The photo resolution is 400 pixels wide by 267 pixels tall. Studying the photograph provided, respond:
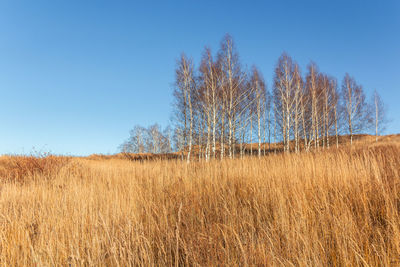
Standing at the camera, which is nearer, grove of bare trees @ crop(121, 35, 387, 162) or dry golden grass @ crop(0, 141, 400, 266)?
dry golden grass @ crop(0, 141, 400, 266)

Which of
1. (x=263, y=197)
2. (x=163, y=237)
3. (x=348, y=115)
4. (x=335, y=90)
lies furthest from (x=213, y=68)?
(x=348, y=115)

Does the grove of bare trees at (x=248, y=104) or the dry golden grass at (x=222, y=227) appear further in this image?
the grove of bare trees at (x=248, y=104)

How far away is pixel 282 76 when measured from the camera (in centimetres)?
1513

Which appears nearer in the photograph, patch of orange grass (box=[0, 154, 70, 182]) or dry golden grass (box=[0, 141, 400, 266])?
Result: dry golden grass (box=[0, 141, 400, 266])

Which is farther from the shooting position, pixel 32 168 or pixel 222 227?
pixel 32 168

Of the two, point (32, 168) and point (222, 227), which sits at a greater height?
point (32, 168)

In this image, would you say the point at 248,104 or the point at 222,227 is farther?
the point at 248,104

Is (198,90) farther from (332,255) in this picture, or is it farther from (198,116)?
(332,255)

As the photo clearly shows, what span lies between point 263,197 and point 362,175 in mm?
1959

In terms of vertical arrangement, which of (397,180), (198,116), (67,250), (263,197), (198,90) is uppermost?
(198,90)

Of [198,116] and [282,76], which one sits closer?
[282,76]

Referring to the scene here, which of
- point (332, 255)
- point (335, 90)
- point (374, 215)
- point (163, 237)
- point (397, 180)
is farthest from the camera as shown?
point (335, 90)

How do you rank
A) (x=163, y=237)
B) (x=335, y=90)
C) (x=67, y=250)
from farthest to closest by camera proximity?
(x=335, y=90)
(x=163, y=237)
(x=67, y=250)

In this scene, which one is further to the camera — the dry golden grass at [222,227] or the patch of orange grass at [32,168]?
the patch of orange grass at [32,168]
